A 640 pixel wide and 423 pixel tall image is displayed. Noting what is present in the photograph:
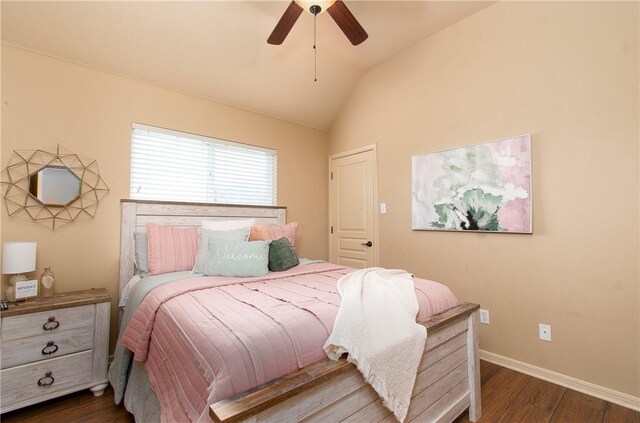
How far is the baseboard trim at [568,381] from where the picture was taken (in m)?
1.86

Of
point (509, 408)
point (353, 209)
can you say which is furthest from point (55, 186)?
point (509, 408)

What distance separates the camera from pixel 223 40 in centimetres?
268

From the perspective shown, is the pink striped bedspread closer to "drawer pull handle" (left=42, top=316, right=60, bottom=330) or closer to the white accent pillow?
"drawer pull handle" (left=42, top=316, right=60, bottom=330)

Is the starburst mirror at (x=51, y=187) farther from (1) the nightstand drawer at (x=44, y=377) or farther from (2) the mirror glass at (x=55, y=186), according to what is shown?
(1) the nightstand drawer at (x=44, y=377)

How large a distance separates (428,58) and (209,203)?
8.86ft

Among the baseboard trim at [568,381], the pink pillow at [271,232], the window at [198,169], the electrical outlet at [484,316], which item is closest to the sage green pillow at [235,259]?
the pink pillow at [271,232]

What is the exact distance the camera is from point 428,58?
116 inches

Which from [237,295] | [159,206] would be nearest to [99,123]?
[159,206]

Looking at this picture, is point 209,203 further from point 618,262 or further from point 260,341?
point 618,262

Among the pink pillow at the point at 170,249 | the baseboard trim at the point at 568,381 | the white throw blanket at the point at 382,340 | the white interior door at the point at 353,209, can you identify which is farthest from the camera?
the white interior door at the point at 353,209

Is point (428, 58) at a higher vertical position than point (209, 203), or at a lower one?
higher

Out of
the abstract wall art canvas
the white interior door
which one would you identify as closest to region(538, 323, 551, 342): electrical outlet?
the abstract wall art canvas

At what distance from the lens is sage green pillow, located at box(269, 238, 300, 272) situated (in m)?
2.43

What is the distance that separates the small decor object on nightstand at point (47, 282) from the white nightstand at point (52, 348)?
3.7 inches
